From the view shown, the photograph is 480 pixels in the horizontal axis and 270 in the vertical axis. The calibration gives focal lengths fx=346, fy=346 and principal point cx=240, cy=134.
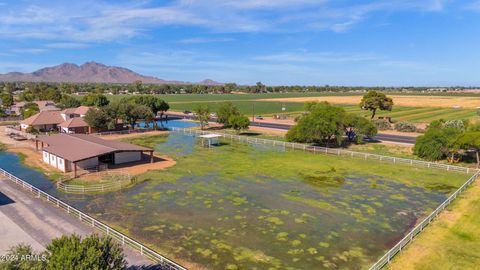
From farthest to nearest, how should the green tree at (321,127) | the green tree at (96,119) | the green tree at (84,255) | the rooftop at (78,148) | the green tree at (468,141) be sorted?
the green tree at (96,119), the green tree at (321,127), the green tree at (468,141), the rooftop at (78,148), the green tree at (84,255)

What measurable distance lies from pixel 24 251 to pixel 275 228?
56.4ft

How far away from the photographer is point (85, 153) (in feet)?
139

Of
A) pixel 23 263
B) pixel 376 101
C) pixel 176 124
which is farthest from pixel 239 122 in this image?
pixel 23 263

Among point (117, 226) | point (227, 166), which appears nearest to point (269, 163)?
point (227, 166)

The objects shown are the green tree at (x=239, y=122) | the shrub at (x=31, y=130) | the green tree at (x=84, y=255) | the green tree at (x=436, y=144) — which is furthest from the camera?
the green tree at (x=239, y=122)

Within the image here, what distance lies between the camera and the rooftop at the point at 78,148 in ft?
137

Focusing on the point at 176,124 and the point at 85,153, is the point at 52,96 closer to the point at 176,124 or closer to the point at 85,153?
the point at 176,124

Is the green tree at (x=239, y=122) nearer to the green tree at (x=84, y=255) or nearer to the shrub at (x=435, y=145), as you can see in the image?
the shrub at (x=435, y=145)

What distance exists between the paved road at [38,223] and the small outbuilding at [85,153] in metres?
9.23

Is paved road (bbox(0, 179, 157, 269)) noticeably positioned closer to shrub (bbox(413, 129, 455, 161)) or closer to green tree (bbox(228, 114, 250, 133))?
shrub (bbox(413, 129, 455, 161))

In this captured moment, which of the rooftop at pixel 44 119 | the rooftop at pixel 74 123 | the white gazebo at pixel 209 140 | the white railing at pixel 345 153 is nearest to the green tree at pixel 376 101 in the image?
the white railing at pixel 345 153

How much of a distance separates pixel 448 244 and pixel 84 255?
23310 millimetres

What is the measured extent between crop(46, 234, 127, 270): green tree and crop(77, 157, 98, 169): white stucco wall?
30.6 m

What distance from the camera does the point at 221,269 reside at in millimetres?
20688
